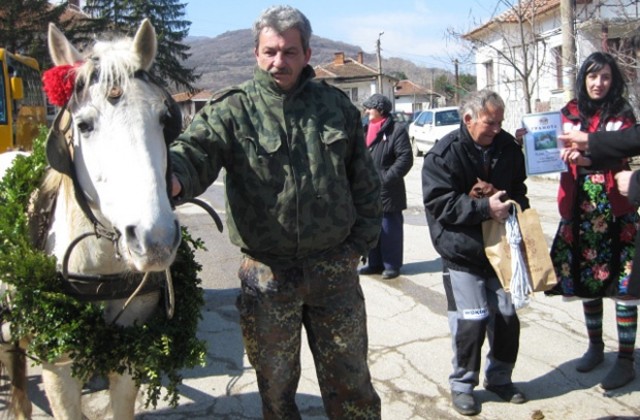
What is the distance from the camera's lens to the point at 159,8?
32125 millimetres

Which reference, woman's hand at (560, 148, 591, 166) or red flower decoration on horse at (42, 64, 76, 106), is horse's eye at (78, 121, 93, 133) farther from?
woman's hand at (560, 148, 591, 166)

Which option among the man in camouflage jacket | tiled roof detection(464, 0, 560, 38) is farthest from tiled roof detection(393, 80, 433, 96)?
the man in camouflage jacket

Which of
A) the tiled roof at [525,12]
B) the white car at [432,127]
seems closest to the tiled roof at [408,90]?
the white car at [432,127]

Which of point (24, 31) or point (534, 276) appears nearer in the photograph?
point (534, 276)

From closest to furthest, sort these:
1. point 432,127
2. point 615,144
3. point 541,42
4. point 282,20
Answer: point 282,20 → point 615,144 → point 541,42 → point 432,127

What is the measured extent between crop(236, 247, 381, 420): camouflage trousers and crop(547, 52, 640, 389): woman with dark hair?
6.08ft

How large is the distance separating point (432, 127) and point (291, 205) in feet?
68.4

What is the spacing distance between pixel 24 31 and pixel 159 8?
7063 millimetres

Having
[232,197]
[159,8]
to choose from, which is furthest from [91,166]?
[159,8]

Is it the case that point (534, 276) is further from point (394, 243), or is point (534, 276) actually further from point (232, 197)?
point (394, 243)

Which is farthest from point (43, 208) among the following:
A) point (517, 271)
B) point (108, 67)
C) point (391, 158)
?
point (391, 158)

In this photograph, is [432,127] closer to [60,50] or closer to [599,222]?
[599,222]

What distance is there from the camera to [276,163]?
2.51 metres

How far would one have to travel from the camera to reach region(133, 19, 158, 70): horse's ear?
2.31 meters
